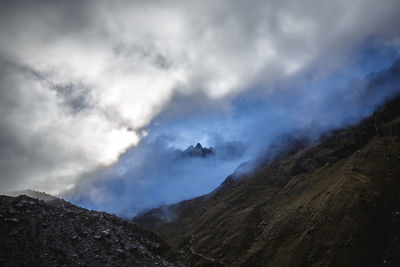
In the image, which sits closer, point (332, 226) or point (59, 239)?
point (59, 239)

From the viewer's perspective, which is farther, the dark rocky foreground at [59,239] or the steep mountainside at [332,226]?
the steep mountainside at [332,226]

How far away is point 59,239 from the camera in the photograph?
212 feet

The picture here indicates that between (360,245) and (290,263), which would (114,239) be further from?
(360,245)

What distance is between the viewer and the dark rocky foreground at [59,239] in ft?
184

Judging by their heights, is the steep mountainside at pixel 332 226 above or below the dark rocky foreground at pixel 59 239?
below

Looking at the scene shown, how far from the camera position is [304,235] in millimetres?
127375

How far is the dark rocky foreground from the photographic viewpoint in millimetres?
56031

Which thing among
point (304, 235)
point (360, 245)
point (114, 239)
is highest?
point (114, 239)

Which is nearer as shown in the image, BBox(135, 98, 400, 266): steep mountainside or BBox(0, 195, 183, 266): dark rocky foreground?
BBox(0, 195, 183, 266): dark rocky foreground

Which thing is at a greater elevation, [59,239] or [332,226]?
[59,239]

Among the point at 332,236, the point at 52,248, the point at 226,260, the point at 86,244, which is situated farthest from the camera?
the point at 226,260

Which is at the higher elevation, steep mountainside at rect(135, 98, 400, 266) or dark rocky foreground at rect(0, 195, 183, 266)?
dark rocky foreground at rect(0, 195, 183, 266)

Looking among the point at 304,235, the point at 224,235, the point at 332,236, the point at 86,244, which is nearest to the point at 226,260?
the point at 224,235

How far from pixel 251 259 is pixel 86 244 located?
103 m
